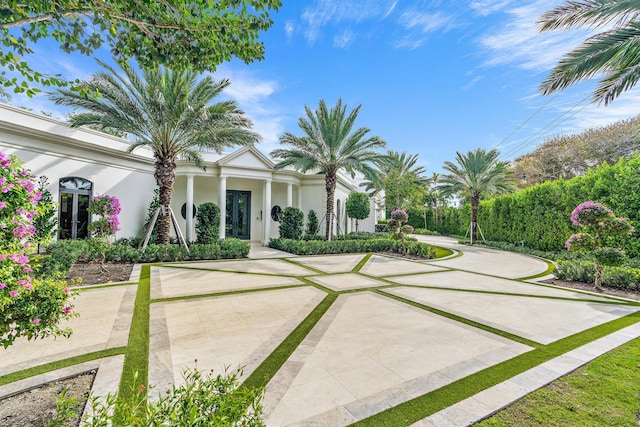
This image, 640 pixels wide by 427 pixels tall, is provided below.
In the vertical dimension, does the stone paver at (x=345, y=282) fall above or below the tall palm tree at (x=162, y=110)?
below

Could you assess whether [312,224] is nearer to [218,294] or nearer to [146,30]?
[218,294]

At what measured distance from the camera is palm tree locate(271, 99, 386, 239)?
14094 mm

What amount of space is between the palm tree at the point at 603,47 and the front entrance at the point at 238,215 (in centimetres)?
1444

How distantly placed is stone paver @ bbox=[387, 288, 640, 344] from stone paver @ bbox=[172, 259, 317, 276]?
3.29m

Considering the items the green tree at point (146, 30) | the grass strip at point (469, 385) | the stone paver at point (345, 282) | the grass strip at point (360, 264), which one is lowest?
the grass strip at point (469, 385)

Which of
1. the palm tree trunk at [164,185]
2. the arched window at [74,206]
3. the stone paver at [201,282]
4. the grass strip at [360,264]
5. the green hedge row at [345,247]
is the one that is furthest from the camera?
the green hedge row at [345,247]

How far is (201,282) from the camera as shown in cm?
702

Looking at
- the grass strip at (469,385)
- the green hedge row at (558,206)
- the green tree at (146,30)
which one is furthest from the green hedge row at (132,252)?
the green hedge row at (558,206)

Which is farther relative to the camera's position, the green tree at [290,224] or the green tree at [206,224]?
the green tree at [290,224]

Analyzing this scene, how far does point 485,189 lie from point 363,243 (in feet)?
33.0

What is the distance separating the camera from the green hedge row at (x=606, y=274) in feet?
23.2

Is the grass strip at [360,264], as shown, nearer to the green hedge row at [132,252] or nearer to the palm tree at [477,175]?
the green hedge row at [132,252]

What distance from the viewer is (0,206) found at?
2055 millimetres

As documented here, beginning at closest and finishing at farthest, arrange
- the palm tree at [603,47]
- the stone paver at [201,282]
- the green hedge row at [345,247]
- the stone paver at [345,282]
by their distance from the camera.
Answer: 1. the palm tree at [603,47]
2. the stone paver at [201,282]
3. the stone paver at [345,282]
4. the green hedge row at [345,247]
